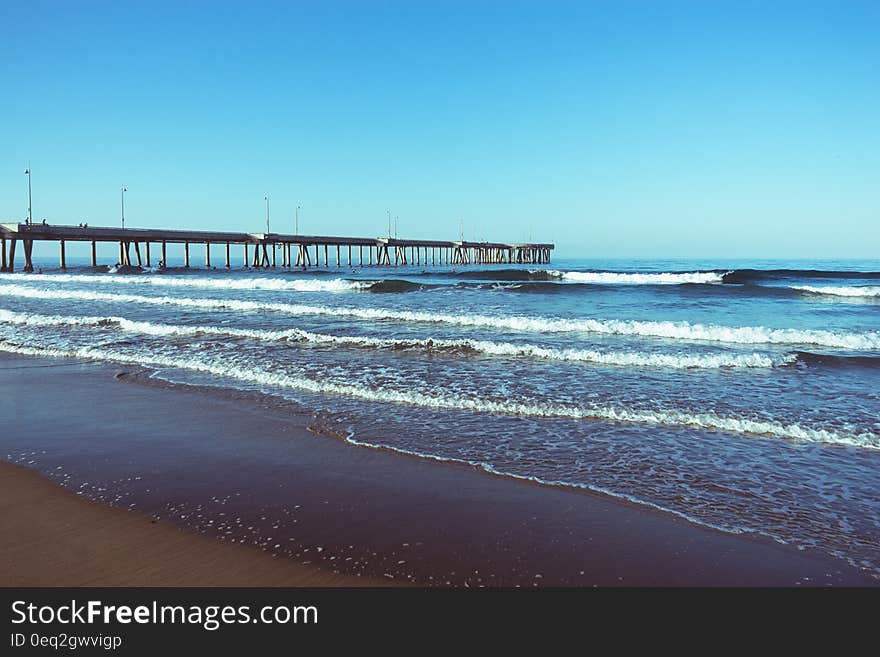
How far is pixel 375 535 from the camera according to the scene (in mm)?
3168

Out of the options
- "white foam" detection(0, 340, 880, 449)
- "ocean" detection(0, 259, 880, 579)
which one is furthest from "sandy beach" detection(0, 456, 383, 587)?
"white foam" detection(0, 340, 880, 449)

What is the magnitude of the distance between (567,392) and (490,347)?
131 inches

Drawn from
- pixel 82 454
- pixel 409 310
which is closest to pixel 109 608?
pixel 82 454

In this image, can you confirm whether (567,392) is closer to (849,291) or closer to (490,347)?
(490,347)

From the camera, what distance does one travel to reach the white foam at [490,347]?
8.98 meters

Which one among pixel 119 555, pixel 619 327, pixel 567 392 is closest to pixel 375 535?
pixel 119 555

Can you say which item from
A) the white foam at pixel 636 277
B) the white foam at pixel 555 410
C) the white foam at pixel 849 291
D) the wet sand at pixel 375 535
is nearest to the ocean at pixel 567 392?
the white foam at pixel 555 410

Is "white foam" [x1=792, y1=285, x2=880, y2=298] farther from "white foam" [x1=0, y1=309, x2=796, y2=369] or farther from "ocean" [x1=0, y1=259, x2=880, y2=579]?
"white foam" [x1=0, y1=309, x2=796, y2=369]

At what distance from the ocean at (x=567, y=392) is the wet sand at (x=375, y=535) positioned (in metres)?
0.19

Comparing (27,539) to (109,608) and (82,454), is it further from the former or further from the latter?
(82,454)

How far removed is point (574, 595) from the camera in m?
2.58

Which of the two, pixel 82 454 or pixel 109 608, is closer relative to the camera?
pixel 109 608

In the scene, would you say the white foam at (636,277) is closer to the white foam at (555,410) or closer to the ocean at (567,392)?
the ocean at (567,392)

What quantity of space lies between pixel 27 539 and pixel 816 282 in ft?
125
